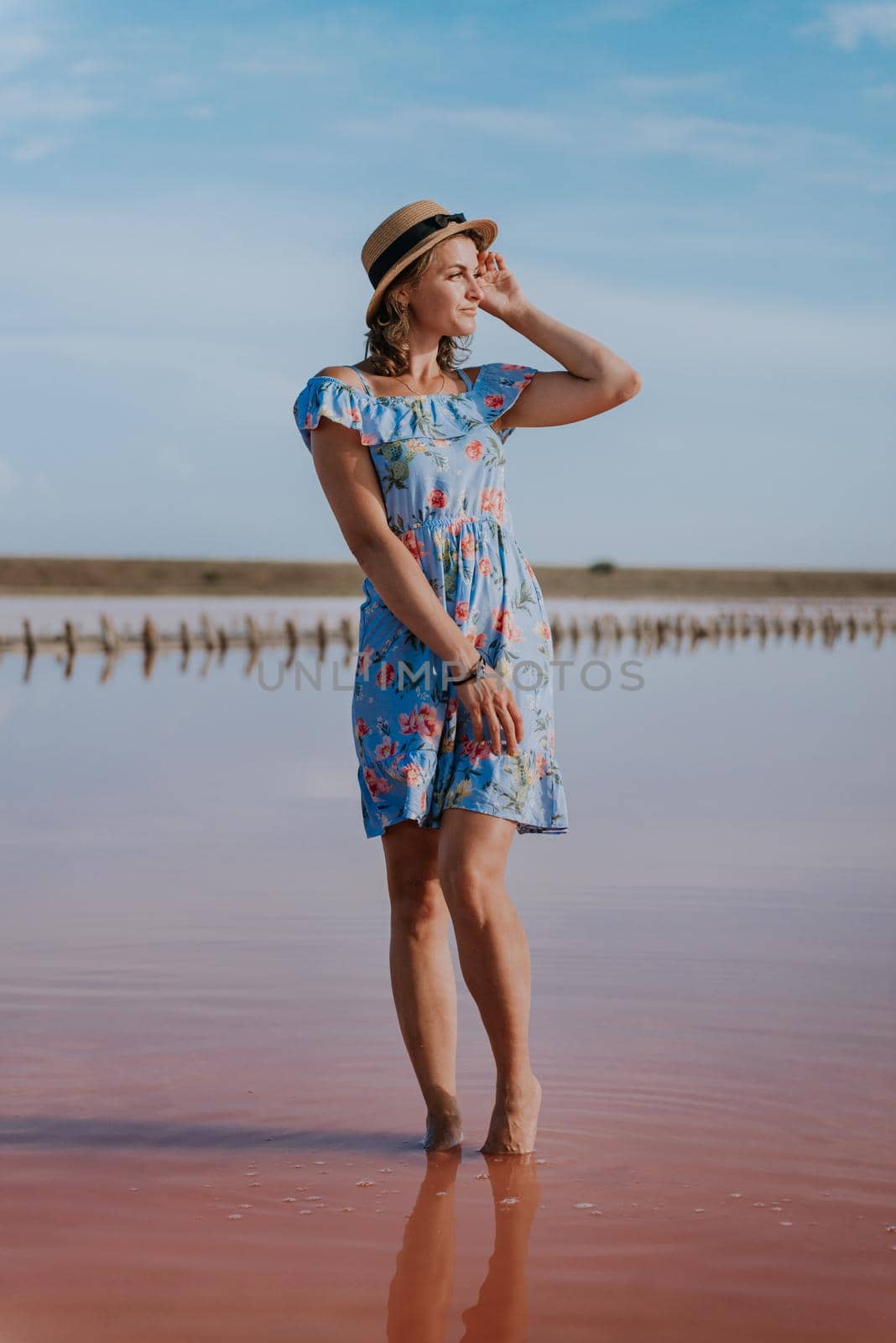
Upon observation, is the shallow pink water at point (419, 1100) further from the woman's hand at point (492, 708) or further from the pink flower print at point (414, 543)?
the pink flower print at point (414, 543)

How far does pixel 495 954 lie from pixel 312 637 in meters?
35.6

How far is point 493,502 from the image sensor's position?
11.2ft

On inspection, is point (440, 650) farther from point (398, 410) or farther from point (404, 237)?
point (404, 237)

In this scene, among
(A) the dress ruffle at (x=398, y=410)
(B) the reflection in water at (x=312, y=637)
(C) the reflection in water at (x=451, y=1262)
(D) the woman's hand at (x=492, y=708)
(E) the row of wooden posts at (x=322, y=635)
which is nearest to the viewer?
(C) the reflection in water at (x=451, y=1262)

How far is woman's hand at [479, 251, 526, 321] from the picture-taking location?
3541mm

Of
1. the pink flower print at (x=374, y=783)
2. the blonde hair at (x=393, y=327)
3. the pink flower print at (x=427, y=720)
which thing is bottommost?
the pink flower print at (x=374, y=783)

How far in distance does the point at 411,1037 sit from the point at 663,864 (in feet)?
12.4

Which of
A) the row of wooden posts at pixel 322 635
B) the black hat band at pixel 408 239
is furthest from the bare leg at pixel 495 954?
the row of wooden posts at pixel 322 635

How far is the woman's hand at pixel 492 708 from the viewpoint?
10.5 feet

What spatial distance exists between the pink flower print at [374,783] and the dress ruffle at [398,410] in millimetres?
617

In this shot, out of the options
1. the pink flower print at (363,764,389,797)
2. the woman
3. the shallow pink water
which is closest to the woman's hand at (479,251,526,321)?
the woman

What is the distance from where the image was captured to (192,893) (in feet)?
21.0

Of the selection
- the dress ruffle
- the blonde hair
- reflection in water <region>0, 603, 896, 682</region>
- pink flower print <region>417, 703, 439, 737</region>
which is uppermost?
reflection in water <region>0, 603, 896, 682</region>

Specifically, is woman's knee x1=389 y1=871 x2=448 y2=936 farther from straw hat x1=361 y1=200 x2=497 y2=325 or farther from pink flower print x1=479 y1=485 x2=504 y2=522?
straw hat x1=361 y1=200 x2=497 y2=325
